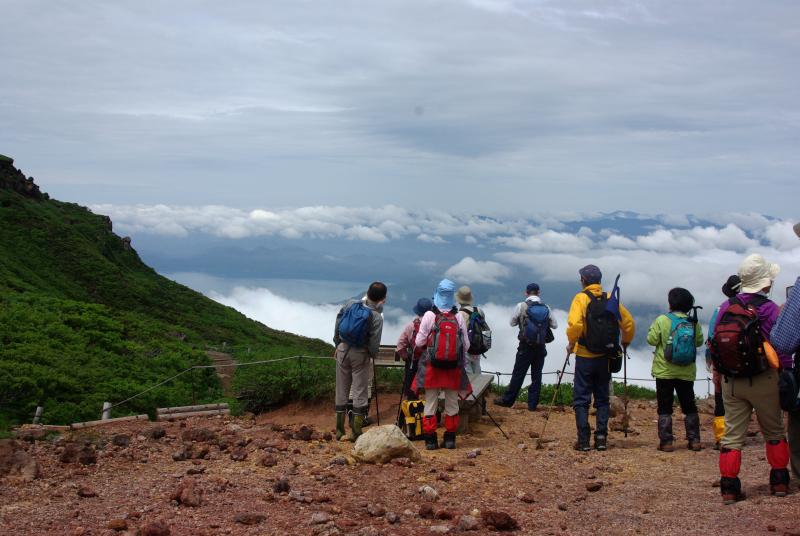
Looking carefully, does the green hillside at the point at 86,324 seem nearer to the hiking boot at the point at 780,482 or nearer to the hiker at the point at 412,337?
the hiker at the point at 412,337

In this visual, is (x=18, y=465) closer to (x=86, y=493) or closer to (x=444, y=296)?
(x=86, y=493)

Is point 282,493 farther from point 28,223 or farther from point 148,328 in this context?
point 28,223

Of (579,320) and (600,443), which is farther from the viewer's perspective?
(600,443)

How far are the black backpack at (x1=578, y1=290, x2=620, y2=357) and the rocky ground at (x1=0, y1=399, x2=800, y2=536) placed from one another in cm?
136

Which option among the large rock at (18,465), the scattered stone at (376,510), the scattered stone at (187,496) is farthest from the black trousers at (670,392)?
the large rock at (18,465)

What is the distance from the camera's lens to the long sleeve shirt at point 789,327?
7037 mm

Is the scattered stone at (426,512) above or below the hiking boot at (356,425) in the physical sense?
below

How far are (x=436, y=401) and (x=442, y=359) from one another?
0.63 m

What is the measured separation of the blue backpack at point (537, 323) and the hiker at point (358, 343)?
3305 mm

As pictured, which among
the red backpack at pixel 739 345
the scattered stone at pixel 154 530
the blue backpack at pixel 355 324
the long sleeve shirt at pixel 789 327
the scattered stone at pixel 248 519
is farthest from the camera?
the blue backpack at pixel 355 324

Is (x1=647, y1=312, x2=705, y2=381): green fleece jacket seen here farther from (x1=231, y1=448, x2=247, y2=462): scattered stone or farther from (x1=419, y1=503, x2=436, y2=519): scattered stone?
(x1=231, y1=448, x2=247, y2=462): scattered stone

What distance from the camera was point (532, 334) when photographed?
43.6 ft

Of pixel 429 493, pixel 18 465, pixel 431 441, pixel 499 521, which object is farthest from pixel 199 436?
pixel 499 521

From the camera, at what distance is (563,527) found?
6992 millimetres
